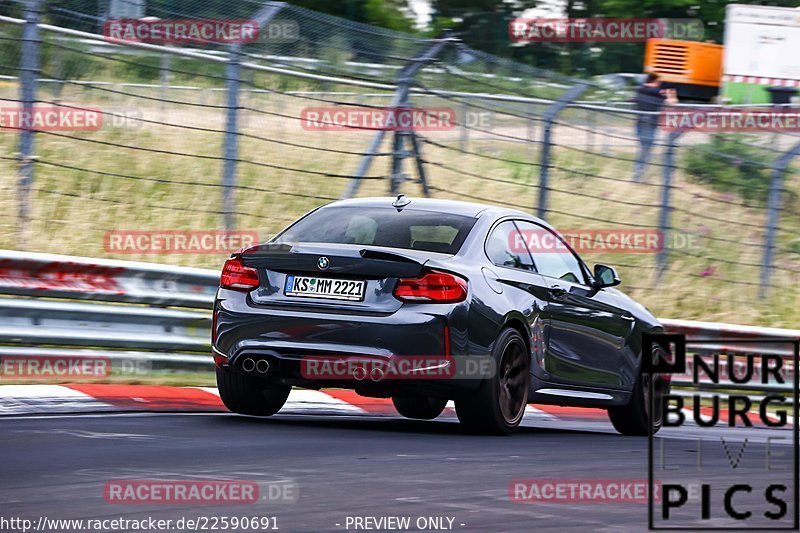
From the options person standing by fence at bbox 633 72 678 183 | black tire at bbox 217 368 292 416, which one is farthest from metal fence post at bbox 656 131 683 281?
black tire at bbox 217 368 292 416

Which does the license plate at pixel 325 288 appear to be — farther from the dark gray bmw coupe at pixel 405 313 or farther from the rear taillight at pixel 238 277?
the rear taillight at pixel 238 277

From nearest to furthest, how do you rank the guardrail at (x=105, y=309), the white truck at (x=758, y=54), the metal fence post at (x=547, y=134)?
the guardrail at (x=105, y=309) < the metal fence post at (x=547, y=134) < the white truck at (x=758, y=54)

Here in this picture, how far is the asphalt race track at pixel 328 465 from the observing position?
614 cm

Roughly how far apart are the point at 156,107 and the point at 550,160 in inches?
156

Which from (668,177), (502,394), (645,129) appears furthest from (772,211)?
(502,394)

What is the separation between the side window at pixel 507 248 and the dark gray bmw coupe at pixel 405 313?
0.01m

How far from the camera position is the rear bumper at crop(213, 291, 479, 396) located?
8.85 meters

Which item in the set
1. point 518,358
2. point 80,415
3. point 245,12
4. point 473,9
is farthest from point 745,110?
point 473,9

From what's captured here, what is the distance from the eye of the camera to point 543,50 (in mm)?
41031

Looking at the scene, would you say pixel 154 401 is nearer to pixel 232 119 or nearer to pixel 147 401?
pixel 147 401

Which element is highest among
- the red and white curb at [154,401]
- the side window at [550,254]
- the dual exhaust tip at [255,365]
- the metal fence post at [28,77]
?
the metal fence post at [28,77]

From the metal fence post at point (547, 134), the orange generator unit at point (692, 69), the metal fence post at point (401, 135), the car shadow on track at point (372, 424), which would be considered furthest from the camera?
the orange generator unit at point (692, 69)

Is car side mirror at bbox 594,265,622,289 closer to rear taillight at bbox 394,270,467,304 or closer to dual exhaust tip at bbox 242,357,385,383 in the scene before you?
rear taillight at bbox 394,270,467,304

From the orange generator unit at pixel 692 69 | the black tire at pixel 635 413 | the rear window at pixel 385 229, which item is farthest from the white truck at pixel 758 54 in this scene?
the rear window at pixel 385 229
